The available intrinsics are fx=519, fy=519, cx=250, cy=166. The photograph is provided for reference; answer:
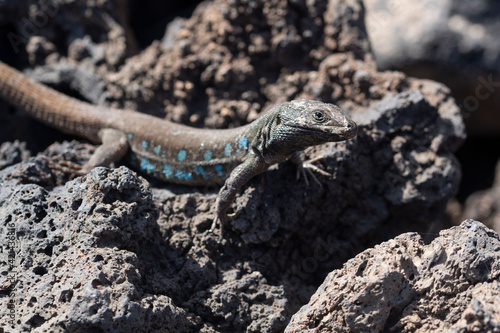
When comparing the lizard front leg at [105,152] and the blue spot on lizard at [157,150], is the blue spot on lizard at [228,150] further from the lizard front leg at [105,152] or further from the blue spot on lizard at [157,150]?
the lizard front leg at [105,152]

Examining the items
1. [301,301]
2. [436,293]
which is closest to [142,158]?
[301,301]

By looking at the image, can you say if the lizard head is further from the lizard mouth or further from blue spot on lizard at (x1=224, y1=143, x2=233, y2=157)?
blue spot on lizard at (x1=224, y1=143, x2=233, y2=157)

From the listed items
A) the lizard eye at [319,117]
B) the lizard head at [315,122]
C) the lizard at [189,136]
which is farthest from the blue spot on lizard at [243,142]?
the lizard eye at [319,117]

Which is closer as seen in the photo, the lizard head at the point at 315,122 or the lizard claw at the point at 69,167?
the lizard head at the point at 315,122

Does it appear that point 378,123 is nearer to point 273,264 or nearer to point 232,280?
point 273,264

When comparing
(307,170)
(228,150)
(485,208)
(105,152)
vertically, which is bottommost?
(485,208)

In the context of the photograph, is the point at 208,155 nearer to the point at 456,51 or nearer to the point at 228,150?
the point at 228,150

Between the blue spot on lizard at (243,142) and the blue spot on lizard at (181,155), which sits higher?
the blue spot on lizard at (181,155)

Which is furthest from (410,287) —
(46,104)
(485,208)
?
(485,208)
